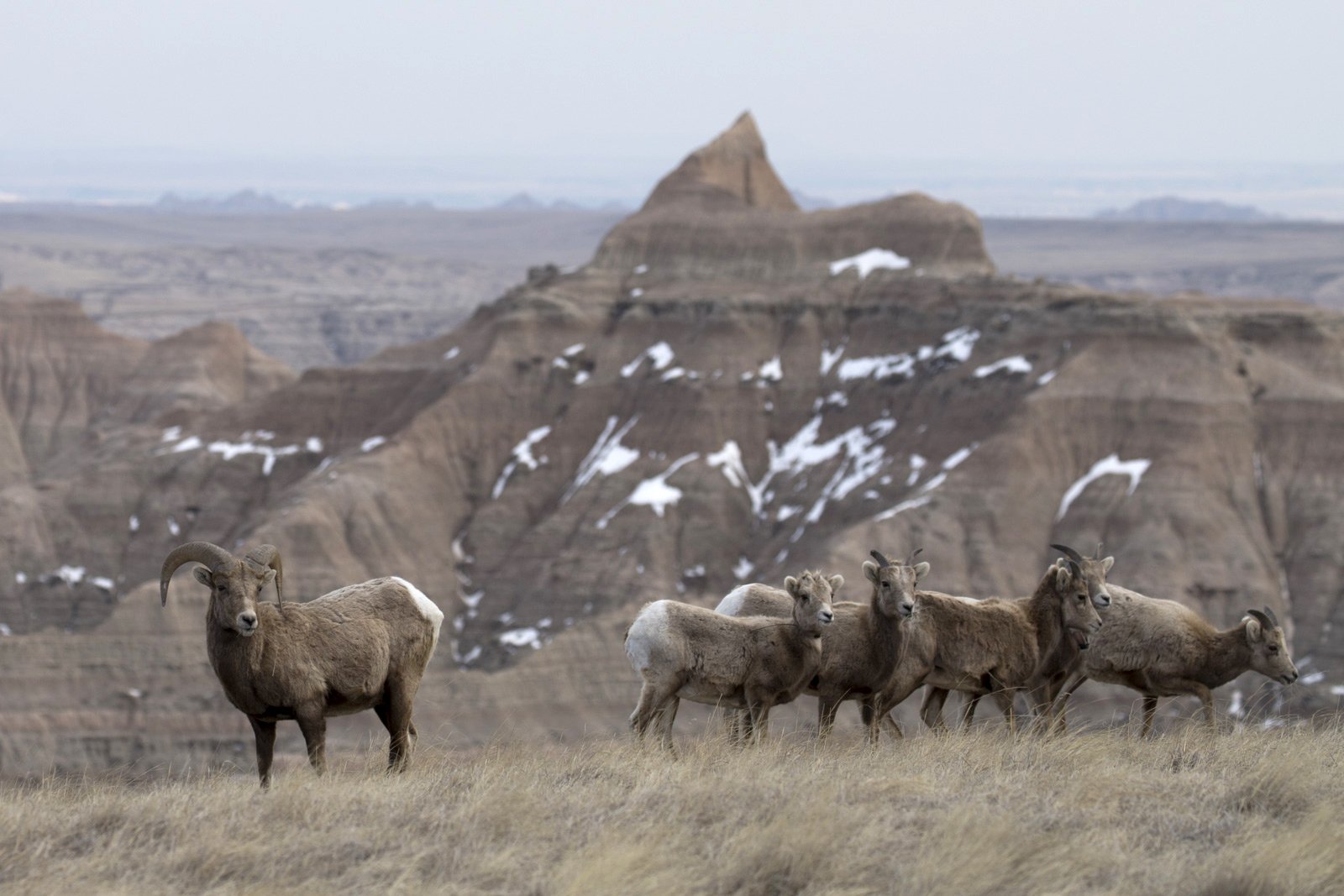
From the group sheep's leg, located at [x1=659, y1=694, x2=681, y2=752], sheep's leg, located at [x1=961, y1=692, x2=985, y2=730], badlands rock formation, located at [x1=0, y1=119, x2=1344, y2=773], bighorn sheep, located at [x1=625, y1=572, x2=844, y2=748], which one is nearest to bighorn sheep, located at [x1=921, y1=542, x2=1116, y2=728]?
sheep's leg, located at [x1=961, y1=692, x2=985, y2=730]

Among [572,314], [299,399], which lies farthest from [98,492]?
[572,314]

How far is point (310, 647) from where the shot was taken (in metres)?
17.7

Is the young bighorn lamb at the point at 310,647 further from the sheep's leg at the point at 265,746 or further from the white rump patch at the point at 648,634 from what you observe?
the white rump patch at the point at 648,634

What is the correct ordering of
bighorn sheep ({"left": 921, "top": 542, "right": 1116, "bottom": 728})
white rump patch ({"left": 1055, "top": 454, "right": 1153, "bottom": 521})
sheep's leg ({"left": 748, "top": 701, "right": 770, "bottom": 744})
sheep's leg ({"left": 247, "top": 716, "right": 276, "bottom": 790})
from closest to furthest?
sheep's leg ({"left": 247, "top": 716, "right": 276, "bottom": 790})
sheep's leg ({"left": 748, "top": 701, "right": 770, "bottom": 744})
bighorn sheep ({"left": 921, "top": 542, "right": 1116, "bottom": 728})
white rump patch ({"left": 1055, "top": 454, "right": 1153, "bottom": 521})

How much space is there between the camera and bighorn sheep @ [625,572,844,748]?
2047 cm

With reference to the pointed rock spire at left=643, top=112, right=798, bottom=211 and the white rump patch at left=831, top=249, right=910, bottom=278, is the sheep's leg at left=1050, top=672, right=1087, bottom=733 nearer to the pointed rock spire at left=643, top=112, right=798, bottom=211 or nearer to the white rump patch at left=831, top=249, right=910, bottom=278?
the white rump patch at left=831, top=249, right=910, bottom=278

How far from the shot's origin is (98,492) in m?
121

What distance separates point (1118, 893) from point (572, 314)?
10482 centimetres

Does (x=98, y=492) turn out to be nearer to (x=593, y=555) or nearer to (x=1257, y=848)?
(x=593, y=555)

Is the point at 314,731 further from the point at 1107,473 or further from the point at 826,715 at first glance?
the point at 1107,473

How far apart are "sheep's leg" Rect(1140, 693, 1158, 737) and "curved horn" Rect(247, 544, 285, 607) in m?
9.91

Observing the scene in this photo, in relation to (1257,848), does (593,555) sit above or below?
below

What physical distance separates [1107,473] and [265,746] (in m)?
82.5

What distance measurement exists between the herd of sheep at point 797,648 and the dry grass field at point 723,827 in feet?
3.39
